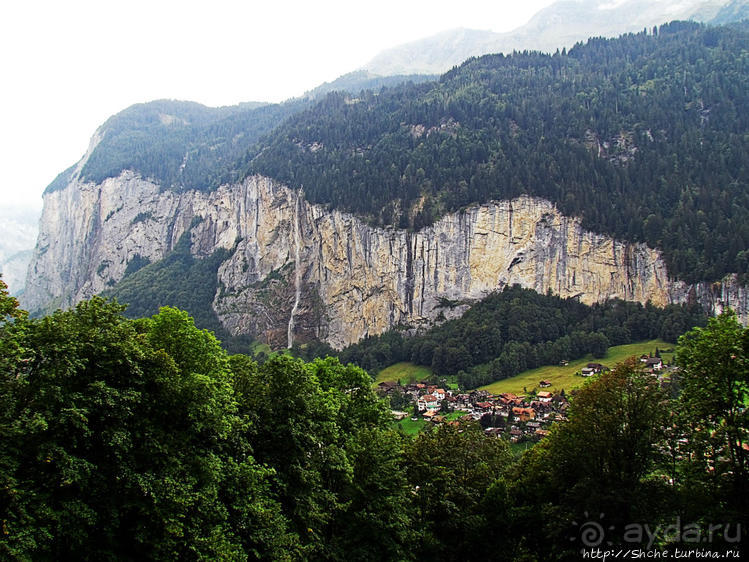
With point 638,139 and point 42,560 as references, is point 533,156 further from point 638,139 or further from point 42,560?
point 42,560

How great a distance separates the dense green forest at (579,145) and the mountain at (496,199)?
50cm

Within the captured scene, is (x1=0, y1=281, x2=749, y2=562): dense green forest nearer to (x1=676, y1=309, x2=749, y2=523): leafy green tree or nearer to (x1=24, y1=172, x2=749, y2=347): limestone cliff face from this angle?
(x1=676, y1=309, x2=749, y2=523): leafy green tree

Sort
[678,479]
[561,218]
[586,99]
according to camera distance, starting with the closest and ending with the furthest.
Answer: [678,479] → [561,218] → [586,99]

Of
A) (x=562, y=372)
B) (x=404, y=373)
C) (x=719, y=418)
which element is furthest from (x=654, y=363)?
(x=719, y=418)

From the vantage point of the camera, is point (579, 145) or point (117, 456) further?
point (579, 145)

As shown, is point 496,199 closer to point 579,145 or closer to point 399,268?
point 399,268

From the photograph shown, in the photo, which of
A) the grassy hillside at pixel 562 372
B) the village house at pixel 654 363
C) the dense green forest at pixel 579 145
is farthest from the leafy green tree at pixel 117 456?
the dense green forest at pixel 579 145

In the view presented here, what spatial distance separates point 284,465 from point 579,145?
485ft

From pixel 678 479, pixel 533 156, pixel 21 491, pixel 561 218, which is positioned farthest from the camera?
pixel 533 156

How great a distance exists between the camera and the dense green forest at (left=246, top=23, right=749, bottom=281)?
124938mm

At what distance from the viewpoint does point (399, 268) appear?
5738 inches

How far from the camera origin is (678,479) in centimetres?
2102

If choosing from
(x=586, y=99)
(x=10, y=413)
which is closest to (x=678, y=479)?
(x=10, y=413)

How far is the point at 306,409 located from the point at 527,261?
118m
